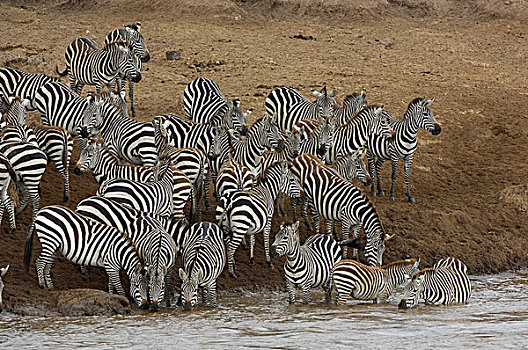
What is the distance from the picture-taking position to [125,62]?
51.9 ft

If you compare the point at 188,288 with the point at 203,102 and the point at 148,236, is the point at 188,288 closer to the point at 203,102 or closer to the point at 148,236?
the point at 148,236

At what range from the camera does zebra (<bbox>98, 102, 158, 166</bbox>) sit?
12.9 metres

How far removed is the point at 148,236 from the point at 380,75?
12.7 metres

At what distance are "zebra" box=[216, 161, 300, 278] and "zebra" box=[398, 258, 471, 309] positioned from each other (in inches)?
88.6

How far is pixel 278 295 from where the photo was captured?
11.2m

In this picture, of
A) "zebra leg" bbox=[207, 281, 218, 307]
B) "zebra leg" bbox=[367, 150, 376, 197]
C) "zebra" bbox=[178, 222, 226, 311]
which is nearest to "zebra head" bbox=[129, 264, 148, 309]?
"zebra" bbox=[178, 222, 226, 311]

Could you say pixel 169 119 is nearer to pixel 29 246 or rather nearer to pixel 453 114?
pixel 29 246

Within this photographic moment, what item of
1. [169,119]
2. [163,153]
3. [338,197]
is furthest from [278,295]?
[169,119]

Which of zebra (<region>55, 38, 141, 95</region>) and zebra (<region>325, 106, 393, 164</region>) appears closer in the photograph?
zebra (<region>325, 106, 393, 164</region>)

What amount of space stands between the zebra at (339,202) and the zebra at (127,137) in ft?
7.56

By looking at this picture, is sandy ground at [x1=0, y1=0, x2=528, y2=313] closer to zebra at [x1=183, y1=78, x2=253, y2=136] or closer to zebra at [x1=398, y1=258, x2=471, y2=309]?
zebra at [x1=398, y1=258, x2=471, y2=309]

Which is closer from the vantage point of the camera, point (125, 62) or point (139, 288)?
point (139, 288)

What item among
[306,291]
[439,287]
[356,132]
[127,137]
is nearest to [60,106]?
[127,137]

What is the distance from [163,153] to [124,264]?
2708mm
